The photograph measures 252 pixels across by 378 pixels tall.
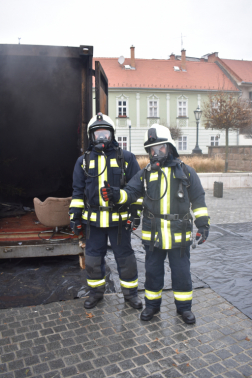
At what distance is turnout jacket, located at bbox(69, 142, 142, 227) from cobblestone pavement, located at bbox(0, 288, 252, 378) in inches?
37.2

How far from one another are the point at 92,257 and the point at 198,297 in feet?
4.17

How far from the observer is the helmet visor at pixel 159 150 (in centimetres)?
306

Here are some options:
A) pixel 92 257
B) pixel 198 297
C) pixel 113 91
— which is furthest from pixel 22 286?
pixel 113 91

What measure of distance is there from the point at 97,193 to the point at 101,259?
71 cm

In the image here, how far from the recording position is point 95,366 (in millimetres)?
2479

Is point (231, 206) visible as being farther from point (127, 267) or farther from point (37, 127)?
point (127, 267)

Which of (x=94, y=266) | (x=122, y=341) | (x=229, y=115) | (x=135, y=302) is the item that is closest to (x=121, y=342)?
(x=122, y=341)

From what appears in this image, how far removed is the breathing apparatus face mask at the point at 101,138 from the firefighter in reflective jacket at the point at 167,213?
0.43 m

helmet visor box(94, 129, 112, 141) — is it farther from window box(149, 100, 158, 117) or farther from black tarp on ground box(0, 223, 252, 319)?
window box(149, 100, 158, 117)

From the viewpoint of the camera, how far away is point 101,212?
130 inches

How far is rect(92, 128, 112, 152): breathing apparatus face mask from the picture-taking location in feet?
10.8

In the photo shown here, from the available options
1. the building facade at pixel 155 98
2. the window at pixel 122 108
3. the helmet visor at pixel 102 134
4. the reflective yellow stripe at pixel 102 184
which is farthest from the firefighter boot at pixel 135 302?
the window at pixel 122 108

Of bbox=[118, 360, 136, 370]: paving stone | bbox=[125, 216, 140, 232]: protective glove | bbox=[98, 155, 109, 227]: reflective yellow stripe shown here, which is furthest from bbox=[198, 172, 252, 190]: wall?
bbox=[118, 360, 136, 370]: paving stone

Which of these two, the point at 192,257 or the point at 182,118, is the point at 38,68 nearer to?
the point at 192,257
